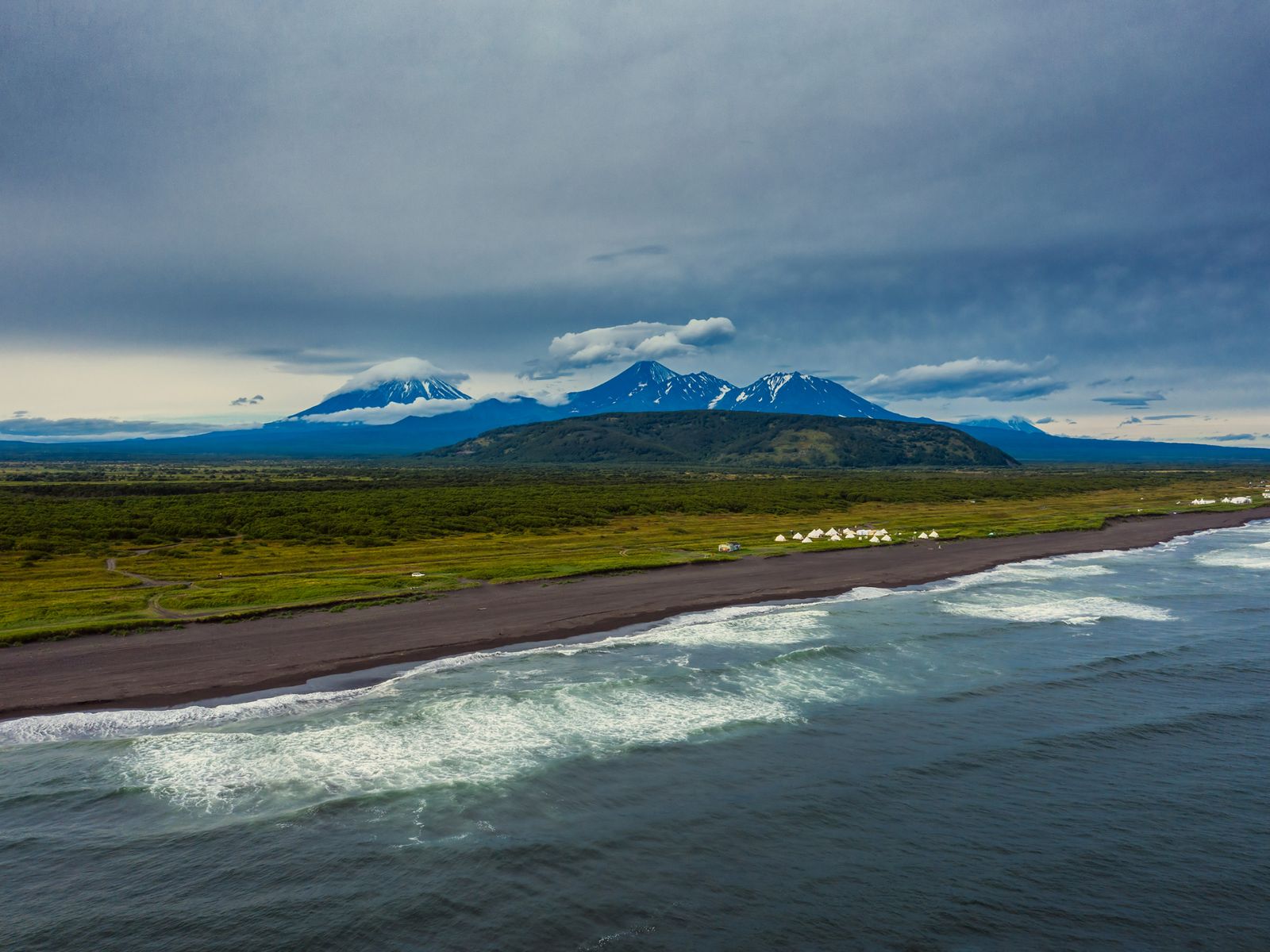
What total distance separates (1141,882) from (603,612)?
105 ft

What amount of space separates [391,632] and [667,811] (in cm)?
2393

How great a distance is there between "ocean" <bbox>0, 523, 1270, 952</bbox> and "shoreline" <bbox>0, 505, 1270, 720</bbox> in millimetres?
2660

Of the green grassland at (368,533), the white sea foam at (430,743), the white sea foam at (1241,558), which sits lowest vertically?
the white sea foam at (430,743)

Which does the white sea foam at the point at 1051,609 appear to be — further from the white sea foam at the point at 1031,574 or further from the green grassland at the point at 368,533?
the green grassland at the point at 368,533

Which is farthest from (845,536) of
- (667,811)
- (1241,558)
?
(667,811)

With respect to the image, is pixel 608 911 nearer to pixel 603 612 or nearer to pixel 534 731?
pixel 534 731

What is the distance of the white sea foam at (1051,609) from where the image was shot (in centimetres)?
4288

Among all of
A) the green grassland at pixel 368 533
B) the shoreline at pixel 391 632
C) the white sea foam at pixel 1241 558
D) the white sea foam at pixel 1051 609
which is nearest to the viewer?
the shoreline at pixel 391 632

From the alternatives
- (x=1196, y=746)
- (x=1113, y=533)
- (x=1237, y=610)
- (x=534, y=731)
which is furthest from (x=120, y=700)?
(x=1113, y=533)

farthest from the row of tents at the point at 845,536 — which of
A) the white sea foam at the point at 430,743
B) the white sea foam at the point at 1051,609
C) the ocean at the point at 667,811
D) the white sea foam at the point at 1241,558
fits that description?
the white sea foam at the point at 430,743

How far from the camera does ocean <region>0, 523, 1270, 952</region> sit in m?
15.2

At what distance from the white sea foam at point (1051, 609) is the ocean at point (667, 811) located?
857 centimetres

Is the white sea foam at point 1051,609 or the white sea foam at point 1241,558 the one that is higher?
the white sea foam at point 1241,558

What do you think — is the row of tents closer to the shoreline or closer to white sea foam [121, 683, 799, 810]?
the shoreline
